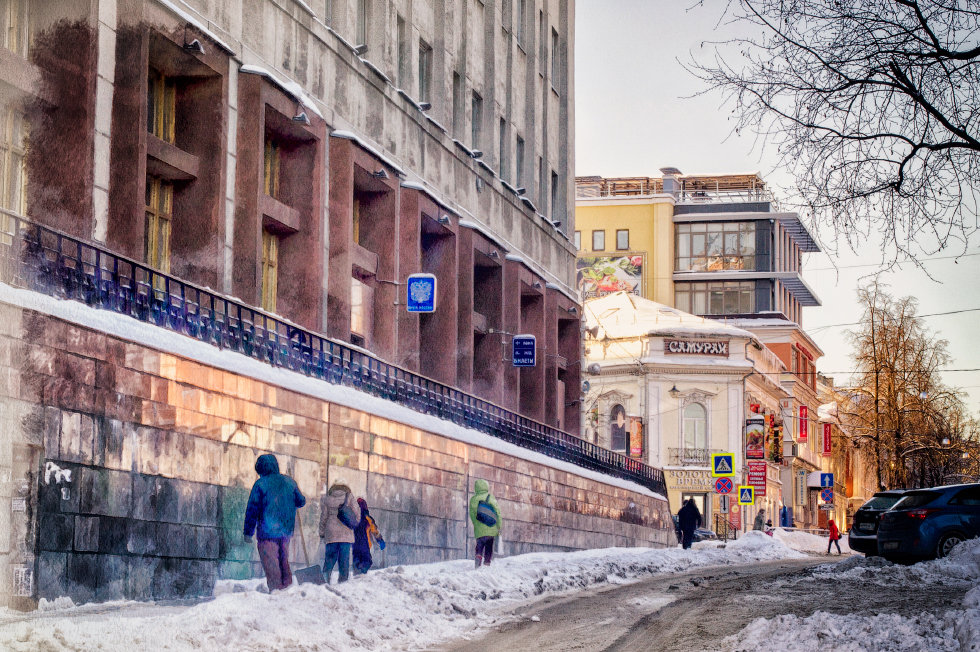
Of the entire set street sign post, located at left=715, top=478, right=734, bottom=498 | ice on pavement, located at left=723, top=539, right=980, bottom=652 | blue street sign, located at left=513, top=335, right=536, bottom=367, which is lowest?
ice on pavement, located at left=723, top=539, right=980, bottom=652

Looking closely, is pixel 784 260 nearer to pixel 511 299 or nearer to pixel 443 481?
pixel 511 299

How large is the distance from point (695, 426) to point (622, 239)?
25407 mm

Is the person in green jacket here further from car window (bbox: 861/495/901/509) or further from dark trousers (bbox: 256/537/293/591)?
car window (bbox: 861/495/901/509)

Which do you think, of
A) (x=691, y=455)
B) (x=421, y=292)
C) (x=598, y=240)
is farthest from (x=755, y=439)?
(x=421, y=292)

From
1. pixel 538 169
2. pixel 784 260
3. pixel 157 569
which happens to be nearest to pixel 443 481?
pixel 157 569

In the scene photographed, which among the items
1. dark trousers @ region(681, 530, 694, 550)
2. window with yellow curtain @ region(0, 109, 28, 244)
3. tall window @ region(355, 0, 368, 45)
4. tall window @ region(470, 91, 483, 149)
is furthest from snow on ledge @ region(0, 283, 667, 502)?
tall window @ region(470, 91, 483, 149)

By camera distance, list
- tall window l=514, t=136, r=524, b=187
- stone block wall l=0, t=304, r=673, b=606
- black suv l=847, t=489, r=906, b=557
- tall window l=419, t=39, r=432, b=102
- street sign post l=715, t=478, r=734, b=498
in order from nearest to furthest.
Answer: stone block wall l=0, t=304, r=673, b=606 → black suv l=847, t=489, r=906, b=557 → tall window l=419, t=39, r=432, b=102 → street sign post l=715, t=478, r=734, b=498 → tall window l=514, t=136, r=524, b=187

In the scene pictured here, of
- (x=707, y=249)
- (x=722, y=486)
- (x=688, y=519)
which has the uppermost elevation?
(x=707, y=249)

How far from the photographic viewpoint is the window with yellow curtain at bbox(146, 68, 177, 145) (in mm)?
23706

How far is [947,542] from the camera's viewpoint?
2406cm

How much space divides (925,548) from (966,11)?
43.3 ft

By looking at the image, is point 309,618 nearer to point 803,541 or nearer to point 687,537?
point 687,537

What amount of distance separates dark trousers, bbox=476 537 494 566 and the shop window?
8.20 meters

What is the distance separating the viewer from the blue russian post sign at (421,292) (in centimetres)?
3148
